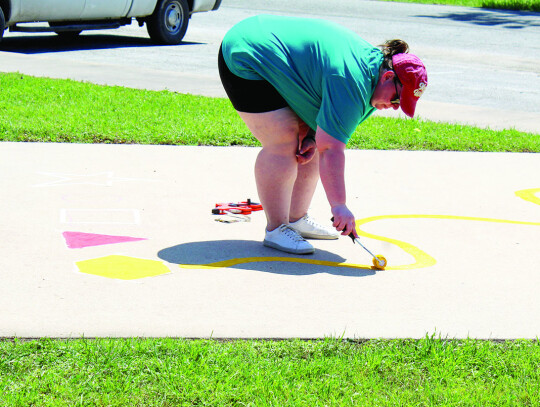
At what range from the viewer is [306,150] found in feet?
14.3

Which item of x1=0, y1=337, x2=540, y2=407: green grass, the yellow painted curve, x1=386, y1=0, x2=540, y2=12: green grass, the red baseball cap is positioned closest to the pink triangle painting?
the yellow painted curve

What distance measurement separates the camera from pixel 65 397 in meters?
2.76

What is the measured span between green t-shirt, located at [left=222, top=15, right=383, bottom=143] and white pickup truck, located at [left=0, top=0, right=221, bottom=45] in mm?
8196

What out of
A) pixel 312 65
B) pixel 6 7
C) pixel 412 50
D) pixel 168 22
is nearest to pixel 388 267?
pixel 312 65

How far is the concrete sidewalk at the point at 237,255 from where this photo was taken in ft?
11.4

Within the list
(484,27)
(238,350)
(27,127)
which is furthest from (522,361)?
(484,27)

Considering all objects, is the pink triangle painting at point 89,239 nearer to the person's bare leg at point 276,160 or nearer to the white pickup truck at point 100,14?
the person's bare leg at point 276,160

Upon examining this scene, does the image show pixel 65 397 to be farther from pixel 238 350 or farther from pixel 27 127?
pixel 27 127

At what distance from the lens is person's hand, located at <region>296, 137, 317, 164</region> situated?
436cm

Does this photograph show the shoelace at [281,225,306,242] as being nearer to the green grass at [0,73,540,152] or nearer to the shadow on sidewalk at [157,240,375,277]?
the shadow on sidewalk at [157,240,375,277]

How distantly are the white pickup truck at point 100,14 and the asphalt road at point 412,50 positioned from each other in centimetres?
35

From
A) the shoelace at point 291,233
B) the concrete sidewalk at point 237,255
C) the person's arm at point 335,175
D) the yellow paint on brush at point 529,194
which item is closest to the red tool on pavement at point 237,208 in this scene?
the concrete sidewalk at point 237,255

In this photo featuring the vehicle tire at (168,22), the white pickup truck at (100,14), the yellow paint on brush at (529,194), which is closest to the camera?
the yellow paint on brush at (529,194)

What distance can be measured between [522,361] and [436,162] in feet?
12.2
